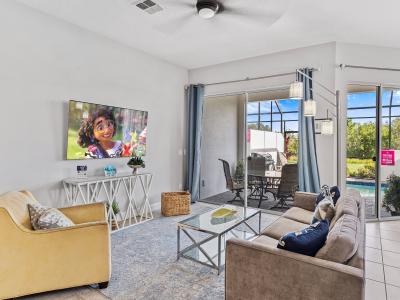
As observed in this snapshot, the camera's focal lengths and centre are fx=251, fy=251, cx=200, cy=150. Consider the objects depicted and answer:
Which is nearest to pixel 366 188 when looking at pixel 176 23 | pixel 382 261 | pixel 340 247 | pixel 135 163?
pixel 382 261

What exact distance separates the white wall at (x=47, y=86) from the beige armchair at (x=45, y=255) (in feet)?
2.96

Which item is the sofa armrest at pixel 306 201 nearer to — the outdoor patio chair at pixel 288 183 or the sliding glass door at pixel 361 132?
the outdoor patio chair at pixel 288 183

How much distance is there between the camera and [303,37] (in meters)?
3.75

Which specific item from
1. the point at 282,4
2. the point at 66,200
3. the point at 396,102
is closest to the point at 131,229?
the point at 66,200

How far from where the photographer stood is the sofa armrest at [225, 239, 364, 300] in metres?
1.40

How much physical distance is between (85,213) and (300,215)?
8.03 feet

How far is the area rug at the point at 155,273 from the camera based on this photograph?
2.16 metres

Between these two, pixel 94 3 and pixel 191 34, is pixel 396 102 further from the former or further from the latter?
pixel 94 3

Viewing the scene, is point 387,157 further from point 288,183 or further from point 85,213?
point 85,213

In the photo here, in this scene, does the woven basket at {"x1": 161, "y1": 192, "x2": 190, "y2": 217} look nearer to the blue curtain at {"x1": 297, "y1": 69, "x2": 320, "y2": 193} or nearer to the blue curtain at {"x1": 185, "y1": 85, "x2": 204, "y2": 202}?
the blue curtain at {"x1": 185, "y1": 85, "x2": 204, "y2": 202}

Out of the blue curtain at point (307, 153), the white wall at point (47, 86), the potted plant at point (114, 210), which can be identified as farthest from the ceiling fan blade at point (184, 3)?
the potted plant at point (114, 210)

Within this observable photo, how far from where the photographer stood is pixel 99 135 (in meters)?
3.71

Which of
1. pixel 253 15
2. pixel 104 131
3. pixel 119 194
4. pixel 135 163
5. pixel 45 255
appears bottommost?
pixel 45 255

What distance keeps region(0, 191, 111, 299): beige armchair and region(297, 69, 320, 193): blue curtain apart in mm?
3080
